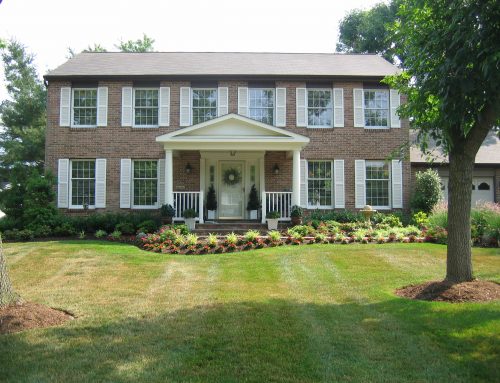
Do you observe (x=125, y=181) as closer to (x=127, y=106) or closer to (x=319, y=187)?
(x=127, y=106)

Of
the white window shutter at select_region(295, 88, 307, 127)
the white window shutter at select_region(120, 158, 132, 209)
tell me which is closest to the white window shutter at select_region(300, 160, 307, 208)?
the white window shutter at select_region(295, 88, 307, 127)

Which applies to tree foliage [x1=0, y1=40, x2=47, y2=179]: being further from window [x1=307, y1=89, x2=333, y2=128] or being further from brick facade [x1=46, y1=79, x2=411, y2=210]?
window [x1=307, y1=89, x2=333, y2=128]

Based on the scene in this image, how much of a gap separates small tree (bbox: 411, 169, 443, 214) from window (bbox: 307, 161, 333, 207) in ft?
10.8

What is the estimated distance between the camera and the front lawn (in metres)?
4.16

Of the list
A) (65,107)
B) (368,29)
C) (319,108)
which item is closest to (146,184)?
(65,107)

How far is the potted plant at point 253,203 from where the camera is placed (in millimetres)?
17062

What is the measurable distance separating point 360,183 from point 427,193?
2.54 meters

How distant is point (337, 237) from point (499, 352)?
857 centimetres

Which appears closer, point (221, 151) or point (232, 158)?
point (221, 151)

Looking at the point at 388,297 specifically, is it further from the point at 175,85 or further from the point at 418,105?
the point at 175,85

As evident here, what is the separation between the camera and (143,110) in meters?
17.8

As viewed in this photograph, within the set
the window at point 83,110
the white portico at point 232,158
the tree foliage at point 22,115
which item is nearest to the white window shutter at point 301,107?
the white portico at point 232,158

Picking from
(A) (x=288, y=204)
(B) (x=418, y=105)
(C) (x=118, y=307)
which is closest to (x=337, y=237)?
(A) (x=288, y=204)

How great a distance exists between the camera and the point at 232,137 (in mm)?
15195
